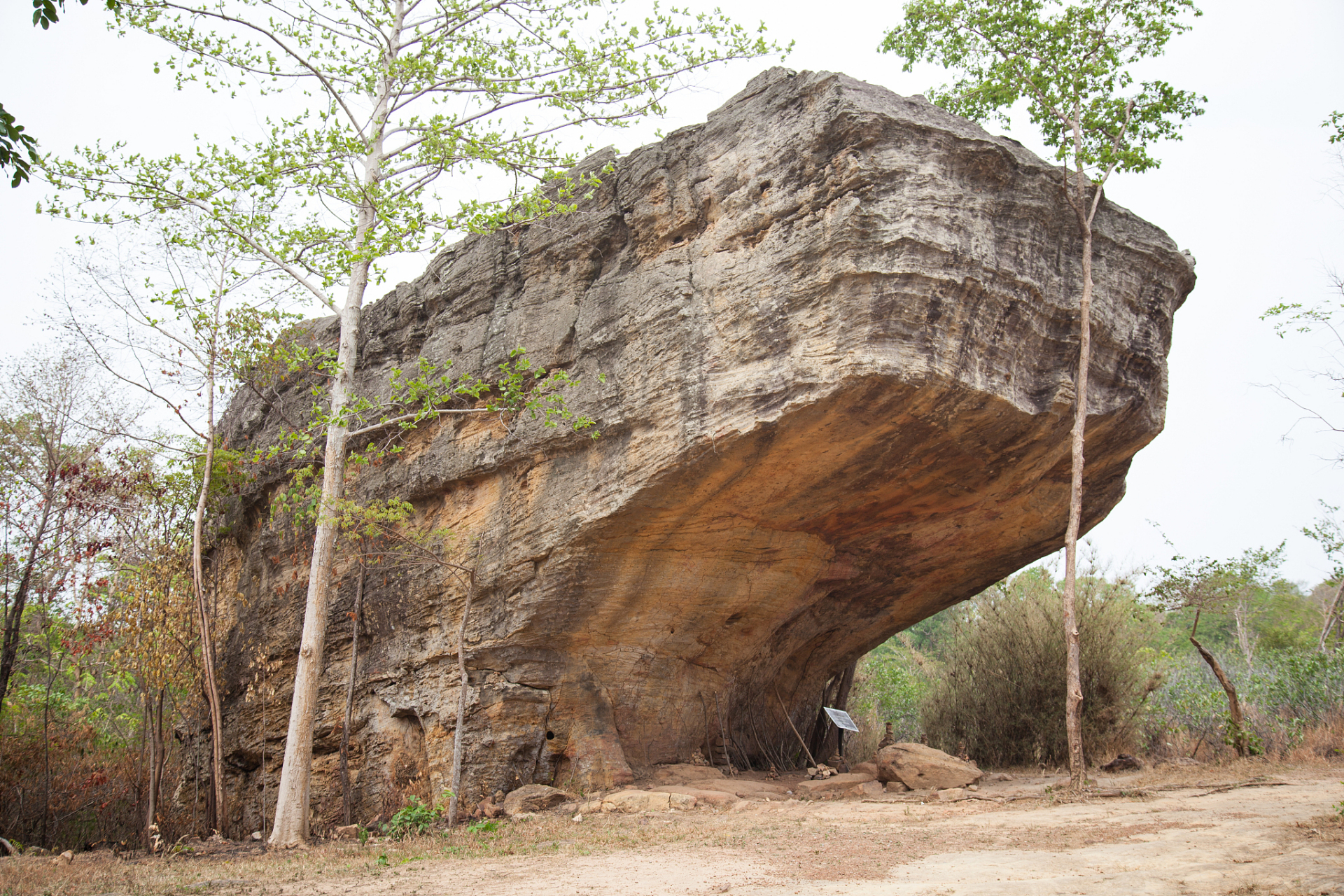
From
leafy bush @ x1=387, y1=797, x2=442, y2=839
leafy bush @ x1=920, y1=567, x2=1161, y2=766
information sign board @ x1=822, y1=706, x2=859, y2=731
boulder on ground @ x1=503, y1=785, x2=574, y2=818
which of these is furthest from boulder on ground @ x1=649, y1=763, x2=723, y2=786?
leafy bush @ x1=920, y1=567, x2=1161, y2=766

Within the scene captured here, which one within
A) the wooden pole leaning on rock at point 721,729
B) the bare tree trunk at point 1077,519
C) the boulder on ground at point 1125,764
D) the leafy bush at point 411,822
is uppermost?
the bare tree trunk at point 1077,519

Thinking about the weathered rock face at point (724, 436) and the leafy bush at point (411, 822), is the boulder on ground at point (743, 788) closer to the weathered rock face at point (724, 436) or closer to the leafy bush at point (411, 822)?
the weathered rock face at point (724, 436)

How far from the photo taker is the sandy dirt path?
4668 millimetres

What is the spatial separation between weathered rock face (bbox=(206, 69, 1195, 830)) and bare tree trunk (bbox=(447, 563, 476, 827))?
18 cm

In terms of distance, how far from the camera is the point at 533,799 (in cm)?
902

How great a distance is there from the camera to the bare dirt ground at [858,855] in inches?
191

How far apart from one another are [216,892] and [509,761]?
410 centimetres

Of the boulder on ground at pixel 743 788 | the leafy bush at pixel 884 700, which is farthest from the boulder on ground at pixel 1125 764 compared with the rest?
the leafy bush at pixel 884 700

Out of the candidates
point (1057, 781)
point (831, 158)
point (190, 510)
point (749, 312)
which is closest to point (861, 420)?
point (749, 312)

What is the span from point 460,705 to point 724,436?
422 centimetres

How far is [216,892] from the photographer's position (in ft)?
18.9

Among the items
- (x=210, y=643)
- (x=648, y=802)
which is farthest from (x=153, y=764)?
(x=648, y=802)

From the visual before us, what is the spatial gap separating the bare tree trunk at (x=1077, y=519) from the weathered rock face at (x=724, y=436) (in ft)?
0.61

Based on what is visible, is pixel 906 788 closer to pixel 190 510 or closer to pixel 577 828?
pixel 577 828
